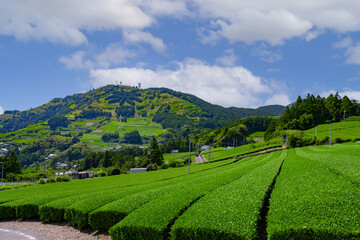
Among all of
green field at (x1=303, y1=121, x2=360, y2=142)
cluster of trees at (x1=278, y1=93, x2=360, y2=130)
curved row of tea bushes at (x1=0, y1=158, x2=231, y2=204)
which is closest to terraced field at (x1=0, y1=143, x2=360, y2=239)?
curved row of tea bushes at (x1=0, y1=158, x2=231, y2=204)

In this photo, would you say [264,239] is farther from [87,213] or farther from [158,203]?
[87,213]

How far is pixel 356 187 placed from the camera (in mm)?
13258

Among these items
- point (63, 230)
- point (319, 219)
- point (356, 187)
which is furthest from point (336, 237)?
point (63, 230)

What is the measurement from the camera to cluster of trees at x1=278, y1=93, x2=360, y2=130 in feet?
368

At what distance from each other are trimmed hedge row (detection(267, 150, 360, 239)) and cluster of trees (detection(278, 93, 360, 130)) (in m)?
112

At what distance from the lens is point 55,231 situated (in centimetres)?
1655

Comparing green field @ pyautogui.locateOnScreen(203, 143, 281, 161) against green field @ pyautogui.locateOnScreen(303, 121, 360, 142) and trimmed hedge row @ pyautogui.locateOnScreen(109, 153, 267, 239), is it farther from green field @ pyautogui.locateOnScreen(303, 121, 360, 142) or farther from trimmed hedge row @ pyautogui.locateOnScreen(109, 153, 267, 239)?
trimmed hedge row @ pyautogui.locateOnScreen(109, 153, 267, 239)

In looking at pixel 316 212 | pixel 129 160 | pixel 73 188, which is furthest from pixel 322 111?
pixel 316 212

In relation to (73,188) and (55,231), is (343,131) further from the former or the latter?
(55,231)

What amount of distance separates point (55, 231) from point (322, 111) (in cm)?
12551

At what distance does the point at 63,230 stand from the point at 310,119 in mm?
119640

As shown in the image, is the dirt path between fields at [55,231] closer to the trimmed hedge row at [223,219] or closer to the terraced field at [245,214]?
the terraced field at [245,214]

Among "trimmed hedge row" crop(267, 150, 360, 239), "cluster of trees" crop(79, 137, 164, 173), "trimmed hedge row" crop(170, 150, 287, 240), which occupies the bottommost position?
"cluster of trees" crop(79, 137, 164, 173)

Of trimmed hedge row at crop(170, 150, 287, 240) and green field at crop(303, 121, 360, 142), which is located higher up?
green field at crop(303, 121, 360, 142)
